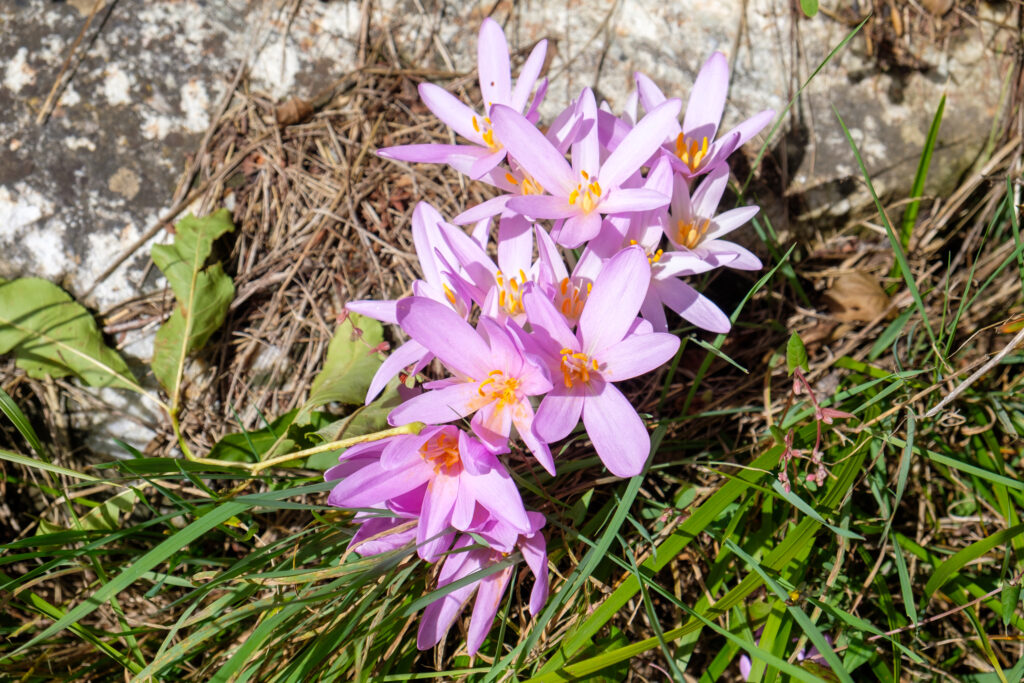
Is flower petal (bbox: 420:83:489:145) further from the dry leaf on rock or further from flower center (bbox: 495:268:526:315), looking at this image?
the dry leaf on rock

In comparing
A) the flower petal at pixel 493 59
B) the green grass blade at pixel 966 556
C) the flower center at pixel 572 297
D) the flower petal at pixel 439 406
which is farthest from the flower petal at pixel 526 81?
the green grass blade at pixel 966 556

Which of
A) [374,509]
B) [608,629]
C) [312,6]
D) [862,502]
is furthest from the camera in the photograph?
[312,6]

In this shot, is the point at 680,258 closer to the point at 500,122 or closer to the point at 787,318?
the point at 500,122

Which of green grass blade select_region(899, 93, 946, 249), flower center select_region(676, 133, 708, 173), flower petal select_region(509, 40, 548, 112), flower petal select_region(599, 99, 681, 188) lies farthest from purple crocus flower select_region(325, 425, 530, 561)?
green grass blade select_region(899, 93, 946, 249)

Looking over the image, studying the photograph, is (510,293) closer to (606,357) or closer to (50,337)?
(606,357)

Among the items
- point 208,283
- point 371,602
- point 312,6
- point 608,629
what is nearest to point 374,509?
point 371,602

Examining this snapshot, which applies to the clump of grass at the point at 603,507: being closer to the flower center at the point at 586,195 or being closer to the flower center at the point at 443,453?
the flower center at the point at 443,453
